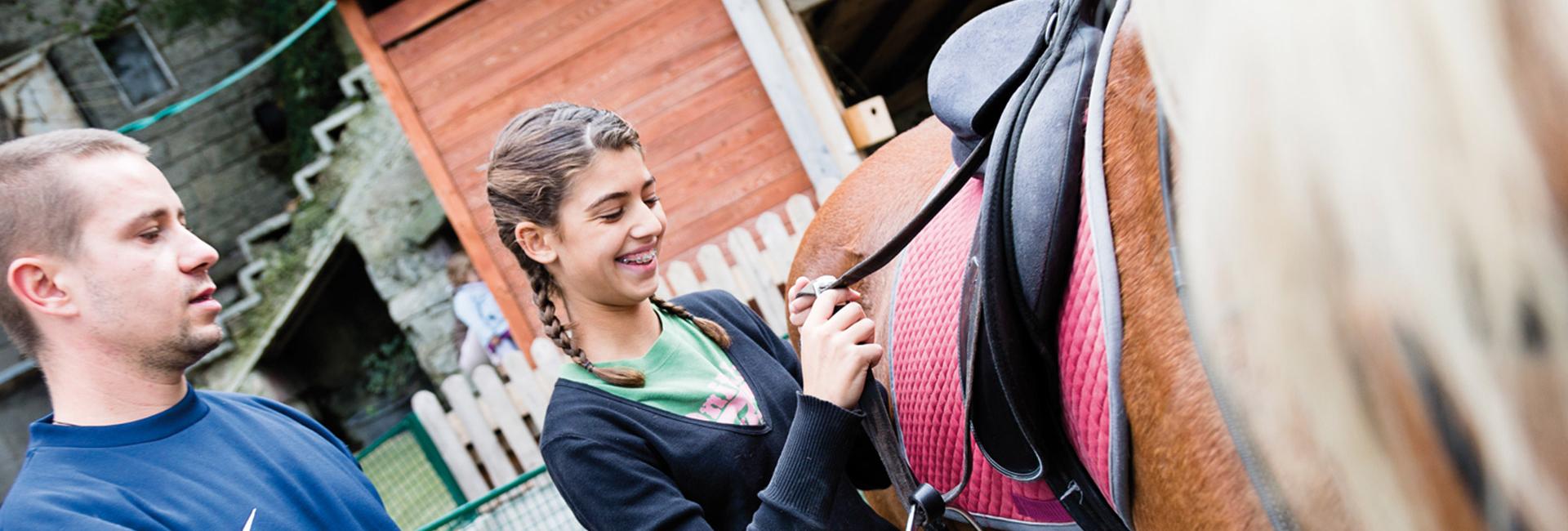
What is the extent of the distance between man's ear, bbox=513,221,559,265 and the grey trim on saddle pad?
0.80 metres

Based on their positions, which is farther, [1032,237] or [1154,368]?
[1032,237]

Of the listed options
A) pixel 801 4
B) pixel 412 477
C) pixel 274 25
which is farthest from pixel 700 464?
pixel 274 25

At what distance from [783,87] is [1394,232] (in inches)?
204

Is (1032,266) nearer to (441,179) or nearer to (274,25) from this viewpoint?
(441,179)

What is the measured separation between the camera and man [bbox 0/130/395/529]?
1.30 m

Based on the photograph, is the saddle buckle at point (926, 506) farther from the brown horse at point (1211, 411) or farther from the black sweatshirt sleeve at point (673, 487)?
the brown horse at point (1211, 411)

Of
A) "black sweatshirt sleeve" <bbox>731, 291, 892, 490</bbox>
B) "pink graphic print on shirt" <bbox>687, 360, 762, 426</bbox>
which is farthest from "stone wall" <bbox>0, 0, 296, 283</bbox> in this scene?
"pink graphic print on shirt" <bbox>687, 360, 762, 426</bbox>

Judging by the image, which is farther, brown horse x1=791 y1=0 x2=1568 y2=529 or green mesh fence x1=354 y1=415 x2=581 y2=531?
green mesh fence x1=354 y1=415 x2=581 y2=531

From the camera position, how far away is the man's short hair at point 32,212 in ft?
4.30

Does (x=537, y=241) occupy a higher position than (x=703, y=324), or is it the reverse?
(x=537, y=241)

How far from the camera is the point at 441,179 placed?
5.88 meters

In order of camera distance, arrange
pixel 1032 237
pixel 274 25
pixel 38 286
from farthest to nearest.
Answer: pixel 274 25
pixel 38 286
pixel 1032 237

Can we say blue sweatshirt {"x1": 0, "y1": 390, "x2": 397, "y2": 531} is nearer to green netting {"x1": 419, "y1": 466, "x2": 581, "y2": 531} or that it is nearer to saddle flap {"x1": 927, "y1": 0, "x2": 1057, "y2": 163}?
saddle flap {"x1": 927, "y1": 0, "x2": 1057, "y2": 163}

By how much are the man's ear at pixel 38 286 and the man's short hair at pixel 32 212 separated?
1cm
